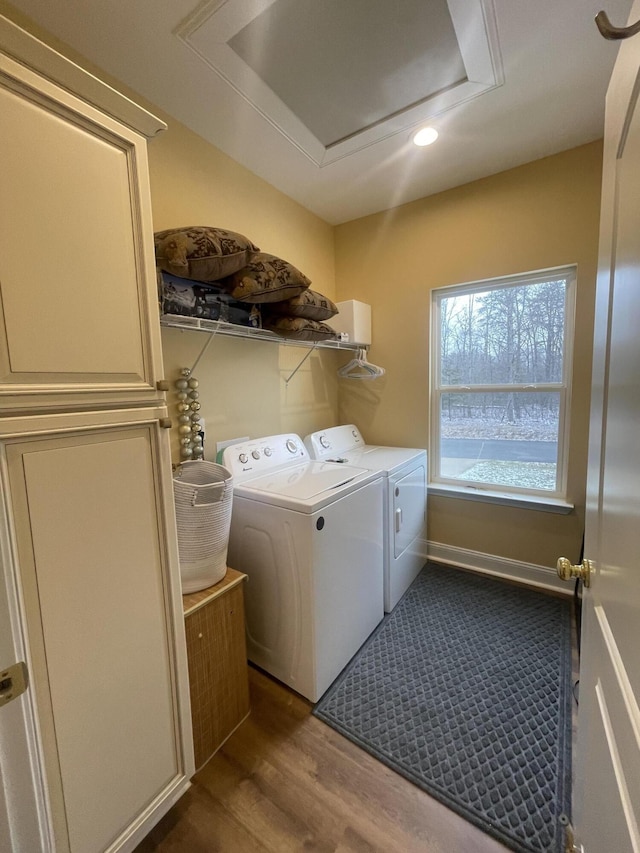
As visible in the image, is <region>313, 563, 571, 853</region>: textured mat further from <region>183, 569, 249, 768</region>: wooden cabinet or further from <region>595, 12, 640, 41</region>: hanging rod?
<region>595, 12, 640, 41</region>: hanging rod

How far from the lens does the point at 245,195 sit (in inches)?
81.2

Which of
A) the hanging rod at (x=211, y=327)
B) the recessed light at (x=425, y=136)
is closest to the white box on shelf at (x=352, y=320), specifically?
the hanging rod at (x=211, y=327)

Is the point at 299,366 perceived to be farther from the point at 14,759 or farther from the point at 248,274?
the point at 14,759

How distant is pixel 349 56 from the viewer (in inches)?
55.0

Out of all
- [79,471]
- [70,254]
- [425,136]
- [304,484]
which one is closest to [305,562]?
[304,484]

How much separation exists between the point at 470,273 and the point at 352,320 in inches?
33.0

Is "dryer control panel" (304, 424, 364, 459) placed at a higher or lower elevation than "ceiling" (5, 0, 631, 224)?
lower

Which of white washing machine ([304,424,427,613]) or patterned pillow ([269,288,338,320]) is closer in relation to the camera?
patterned pillow ([269,288,338,320])

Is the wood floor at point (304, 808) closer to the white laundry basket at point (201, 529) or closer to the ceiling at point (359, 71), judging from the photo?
the white laundry basket at point (201, 529)

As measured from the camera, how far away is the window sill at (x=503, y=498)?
221 cm

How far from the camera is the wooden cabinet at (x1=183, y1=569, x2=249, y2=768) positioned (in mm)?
1286

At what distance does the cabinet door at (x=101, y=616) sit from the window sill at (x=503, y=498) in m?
2.02

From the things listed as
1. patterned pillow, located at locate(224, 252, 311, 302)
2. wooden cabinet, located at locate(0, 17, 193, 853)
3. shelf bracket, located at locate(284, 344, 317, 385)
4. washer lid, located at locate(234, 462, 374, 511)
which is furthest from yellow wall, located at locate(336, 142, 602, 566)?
wooden cabinet, located at locate(0, 17, 193, 853)

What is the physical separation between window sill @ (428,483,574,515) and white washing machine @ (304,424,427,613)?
156mm
